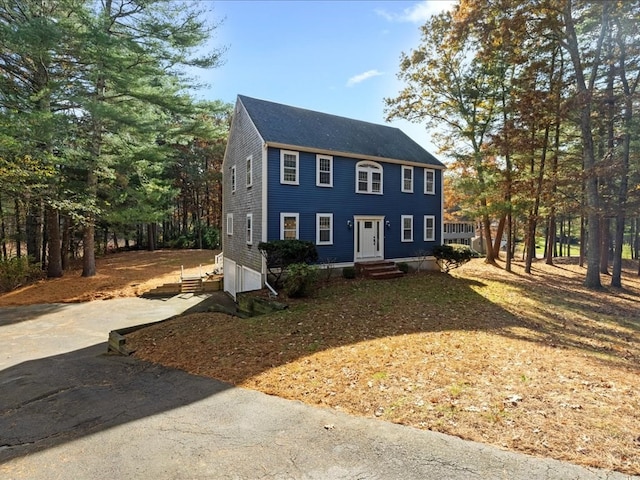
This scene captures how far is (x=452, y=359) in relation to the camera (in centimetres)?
594

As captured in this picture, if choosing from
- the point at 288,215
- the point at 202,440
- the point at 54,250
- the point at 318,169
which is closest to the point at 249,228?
the point at 288,215

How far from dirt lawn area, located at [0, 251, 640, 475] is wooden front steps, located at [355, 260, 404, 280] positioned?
170 centimetres

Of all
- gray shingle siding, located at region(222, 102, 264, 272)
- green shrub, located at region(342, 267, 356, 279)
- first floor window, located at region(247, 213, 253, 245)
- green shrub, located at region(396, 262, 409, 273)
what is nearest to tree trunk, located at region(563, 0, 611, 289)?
green shrub, located at region(396, 262, 409, 273)

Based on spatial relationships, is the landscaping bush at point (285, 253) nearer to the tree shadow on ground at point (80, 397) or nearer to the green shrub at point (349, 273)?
the green shrub at point (349, 273)

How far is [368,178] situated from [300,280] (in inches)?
289

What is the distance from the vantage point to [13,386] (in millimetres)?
6371

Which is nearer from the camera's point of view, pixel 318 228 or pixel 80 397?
pixel 80 397

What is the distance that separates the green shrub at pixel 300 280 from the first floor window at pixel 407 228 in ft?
25.5

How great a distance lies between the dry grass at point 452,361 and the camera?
3.80 meters

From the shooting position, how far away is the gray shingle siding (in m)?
14.0

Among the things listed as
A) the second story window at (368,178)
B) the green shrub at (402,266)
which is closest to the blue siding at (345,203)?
the second story window at (368,178)

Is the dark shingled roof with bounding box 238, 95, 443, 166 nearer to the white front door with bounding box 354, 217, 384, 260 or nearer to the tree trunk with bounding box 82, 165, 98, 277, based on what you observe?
the white front door with bounding box 354, 217, 384, 260

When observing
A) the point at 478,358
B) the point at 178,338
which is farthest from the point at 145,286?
the point at 478,358

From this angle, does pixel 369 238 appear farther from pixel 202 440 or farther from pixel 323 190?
pixel 202 440
